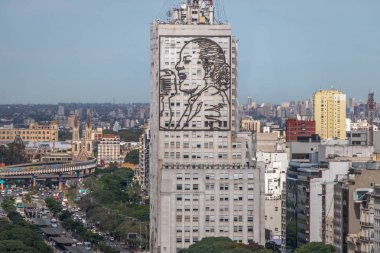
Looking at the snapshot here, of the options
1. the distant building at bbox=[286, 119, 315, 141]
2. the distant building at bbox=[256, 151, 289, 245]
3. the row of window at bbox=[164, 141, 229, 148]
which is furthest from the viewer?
the distant building at bbox=[286, 119, 315, 141]

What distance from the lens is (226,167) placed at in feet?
262

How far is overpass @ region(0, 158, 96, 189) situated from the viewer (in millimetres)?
168500

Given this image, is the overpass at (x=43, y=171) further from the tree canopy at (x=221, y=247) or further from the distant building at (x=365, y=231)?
the distant building at (x=365, y=231)

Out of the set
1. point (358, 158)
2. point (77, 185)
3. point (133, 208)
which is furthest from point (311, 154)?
point (77, 185)

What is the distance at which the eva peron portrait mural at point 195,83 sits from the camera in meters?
80.9

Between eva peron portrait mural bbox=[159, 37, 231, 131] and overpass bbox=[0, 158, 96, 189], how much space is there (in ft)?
273

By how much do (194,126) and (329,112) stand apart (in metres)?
64.5

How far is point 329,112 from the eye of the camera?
14525 centimetres

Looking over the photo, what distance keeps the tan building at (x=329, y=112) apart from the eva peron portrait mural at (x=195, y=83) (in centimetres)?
5785

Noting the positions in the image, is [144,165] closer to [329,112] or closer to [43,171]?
[329,112]

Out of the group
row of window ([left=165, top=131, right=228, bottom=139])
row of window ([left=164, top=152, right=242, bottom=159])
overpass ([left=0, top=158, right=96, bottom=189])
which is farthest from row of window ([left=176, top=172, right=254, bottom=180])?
overpass ([left=0, top=158, right=96, bottom=189])

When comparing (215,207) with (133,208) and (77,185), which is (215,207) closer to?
(133,208)

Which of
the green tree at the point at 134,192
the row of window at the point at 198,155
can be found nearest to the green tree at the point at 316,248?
the row of window at the point at 198,155

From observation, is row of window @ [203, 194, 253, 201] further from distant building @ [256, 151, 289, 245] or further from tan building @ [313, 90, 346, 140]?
tan building @ [313, 90, 346, 140]
